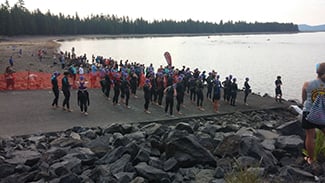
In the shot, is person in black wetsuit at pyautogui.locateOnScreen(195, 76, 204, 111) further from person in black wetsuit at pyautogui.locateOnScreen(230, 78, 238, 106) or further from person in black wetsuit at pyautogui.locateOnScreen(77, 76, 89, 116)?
person in black wetsuit at pyautogui.locateOnScreen(77, 76, 89, 116)

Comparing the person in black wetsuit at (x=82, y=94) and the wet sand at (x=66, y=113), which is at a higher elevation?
the person in black wetsuit at (x=82, y=94)

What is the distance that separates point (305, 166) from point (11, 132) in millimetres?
10086


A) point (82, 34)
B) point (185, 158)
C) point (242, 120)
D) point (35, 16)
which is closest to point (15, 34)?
point (35, 16)

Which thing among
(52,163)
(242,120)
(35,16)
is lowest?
(242,120)

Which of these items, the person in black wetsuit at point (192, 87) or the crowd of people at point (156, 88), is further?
the person in black wetsuit at point (192, 87)

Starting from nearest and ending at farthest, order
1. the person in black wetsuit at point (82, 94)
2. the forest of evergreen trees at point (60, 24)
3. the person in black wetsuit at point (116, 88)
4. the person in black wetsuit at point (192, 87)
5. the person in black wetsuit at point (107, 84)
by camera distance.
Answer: the person in black wetsuit at point (82, 94)
the person in black wetsuit at point (116, 88)
the person in black wetsuit at point (107, 84)
the person in black wetsuit at point (192, 87)
the forest of evergreen trees at point (60, 24)

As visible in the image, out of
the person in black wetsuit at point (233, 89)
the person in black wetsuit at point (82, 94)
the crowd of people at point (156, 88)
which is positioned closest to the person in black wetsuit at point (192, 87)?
the crowd of people at point (156, 88)

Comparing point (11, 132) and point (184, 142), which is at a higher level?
point (184, 142)

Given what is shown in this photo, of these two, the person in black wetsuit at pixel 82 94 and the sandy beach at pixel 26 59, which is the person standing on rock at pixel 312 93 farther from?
the sandy beach at pixel 26 59

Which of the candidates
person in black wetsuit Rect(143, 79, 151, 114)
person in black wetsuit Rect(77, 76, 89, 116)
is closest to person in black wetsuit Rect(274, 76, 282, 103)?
person in black wetsuit Rect(143, 79, 151, 114)

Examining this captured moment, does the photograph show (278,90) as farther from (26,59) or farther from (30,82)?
(26,59)

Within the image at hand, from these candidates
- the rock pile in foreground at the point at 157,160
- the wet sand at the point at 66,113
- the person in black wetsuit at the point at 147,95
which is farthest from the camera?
the person in black wetsuit at the point at 147,95

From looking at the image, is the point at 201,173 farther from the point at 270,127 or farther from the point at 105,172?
the point at 270,127

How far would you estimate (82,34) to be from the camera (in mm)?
160750
